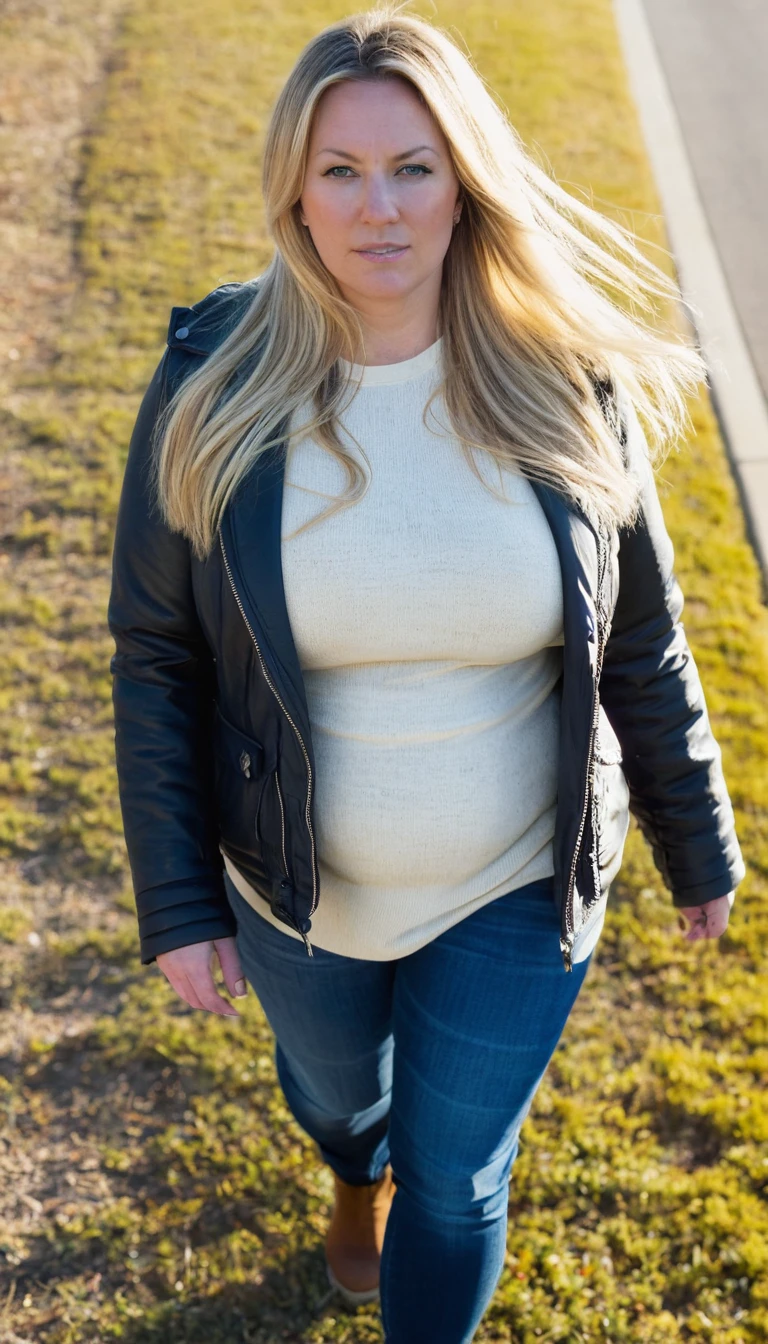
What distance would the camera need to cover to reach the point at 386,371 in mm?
2213

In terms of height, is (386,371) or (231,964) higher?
(386,371)

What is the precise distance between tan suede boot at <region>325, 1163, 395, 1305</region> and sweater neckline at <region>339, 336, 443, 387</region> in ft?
5.55

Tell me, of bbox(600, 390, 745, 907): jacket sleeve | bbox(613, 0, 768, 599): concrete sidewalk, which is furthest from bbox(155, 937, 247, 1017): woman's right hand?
bbox(613, 0, 768, 599): concrete sidewalk

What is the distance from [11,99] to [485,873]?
925 centimetres

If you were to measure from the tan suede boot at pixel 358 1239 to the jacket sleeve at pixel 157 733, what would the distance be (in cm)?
90

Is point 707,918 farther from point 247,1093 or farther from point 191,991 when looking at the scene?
point 247,1093

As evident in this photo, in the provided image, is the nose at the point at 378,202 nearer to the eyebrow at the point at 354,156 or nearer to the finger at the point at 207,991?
the eyebrow at the point at 354,156

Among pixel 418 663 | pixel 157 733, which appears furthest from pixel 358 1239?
pixel 418 663

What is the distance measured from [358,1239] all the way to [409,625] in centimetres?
154

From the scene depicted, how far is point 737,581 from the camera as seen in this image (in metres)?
5.18

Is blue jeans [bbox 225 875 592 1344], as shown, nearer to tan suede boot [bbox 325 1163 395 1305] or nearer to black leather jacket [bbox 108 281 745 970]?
black leather jacket [bbox 108 281 745 970]

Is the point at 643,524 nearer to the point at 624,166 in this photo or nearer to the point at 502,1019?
the point at 502,1019

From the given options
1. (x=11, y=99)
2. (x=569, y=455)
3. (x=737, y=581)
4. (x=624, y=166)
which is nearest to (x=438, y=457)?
(x=569, y=455)

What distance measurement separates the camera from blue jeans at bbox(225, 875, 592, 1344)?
7.07 feet
